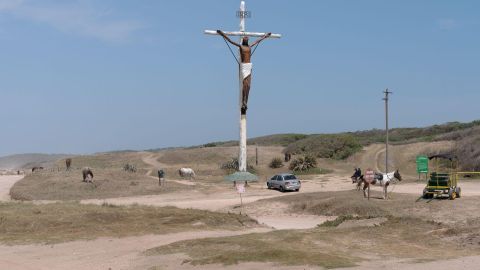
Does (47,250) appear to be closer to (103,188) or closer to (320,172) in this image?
(103,188)

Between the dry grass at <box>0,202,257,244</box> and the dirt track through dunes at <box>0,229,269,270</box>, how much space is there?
41.7 inches

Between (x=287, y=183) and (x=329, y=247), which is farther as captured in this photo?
(x=287, y=183)

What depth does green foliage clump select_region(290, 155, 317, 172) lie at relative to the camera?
237 feet

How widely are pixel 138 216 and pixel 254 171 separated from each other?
4318cm

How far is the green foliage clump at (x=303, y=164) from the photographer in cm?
7238

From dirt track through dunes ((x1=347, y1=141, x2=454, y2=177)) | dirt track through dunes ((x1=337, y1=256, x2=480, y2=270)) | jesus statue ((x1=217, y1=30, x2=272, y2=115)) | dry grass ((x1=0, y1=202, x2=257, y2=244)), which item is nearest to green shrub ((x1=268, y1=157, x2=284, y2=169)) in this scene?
dirt track through dunes ((x1=347, y1=141, x2=454, y2=177))

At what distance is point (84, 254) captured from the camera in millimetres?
20734

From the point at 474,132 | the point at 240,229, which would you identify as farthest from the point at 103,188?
the point at 474,132

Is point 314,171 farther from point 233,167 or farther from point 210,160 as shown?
point 210,160

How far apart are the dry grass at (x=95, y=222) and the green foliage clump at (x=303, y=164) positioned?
140 feet

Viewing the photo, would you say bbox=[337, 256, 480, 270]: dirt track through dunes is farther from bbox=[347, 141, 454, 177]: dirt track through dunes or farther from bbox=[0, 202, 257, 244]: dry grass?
bbox=[347, 141, 454, 177]: dirt track through dunes

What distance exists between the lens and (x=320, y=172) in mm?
71250

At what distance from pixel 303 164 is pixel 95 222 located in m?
47.7

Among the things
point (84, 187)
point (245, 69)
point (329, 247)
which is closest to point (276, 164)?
point (84, 187)
